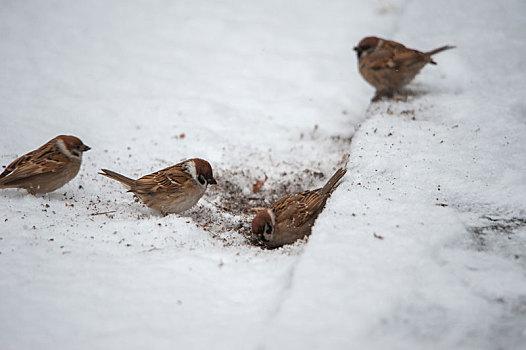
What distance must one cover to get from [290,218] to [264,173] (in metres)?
1.17

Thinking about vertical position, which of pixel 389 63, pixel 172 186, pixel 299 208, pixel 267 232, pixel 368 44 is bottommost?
pixel 267 232

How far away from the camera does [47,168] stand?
4188 mm

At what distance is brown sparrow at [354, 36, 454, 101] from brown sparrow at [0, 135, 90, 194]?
3146 millimetres

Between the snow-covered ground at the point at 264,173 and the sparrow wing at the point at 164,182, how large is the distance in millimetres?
218

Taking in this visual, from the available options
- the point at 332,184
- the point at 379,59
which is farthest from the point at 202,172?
the point at 379,59

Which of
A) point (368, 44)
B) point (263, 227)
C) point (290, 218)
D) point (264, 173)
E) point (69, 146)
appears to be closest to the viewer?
point (263, 227)

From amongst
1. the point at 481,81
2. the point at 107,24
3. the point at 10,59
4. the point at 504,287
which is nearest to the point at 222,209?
the point at 504,287

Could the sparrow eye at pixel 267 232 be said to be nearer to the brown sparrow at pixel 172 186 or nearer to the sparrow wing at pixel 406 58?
the brown sparrow at pixel 172 186

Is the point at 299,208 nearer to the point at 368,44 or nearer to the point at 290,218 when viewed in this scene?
the point at 290,218

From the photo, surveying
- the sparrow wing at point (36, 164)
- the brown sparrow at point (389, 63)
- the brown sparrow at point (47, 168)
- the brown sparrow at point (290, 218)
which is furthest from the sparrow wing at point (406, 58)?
the sparrow wing at point (36, 164)

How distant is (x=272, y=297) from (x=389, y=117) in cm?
291

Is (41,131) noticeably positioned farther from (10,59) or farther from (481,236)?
(481,236)

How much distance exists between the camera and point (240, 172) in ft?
16.6

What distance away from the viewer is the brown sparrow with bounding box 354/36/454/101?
5.58 m
